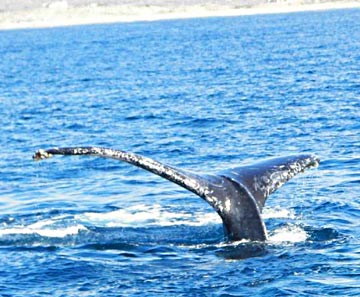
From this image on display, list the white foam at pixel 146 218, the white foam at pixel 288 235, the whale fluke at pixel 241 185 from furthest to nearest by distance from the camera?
the white foam at pixel 146 218 → the white foam at pixel 288 235 → the whale fluke at pixel 241 185

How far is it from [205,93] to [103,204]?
24.3 m

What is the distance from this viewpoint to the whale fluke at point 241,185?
14977 mm

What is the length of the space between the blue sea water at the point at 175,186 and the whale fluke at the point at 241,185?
1.32 ft

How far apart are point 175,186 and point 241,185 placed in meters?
7.46

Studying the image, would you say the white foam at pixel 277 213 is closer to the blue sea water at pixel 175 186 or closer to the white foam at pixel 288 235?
the blue sea water at pixel 175 186

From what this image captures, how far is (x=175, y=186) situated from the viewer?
22.8 meters

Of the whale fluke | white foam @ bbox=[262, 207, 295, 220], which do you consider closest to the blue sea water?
white foam @ bbox=[262, 207, 295, 220]

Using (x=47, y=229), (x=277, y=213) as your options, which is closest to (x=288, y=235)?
(x=277, y=213)

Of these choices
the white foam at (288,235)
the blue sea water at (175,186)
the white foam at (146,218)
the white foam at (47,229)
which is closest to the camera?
the blue sea water at (175,186)

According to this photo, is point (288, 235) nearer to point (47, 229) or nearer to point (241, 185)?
point (241, 185)

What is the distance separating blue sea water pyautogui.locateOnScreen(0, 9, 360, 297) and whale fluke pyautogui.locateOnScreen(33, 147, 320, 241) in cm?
40

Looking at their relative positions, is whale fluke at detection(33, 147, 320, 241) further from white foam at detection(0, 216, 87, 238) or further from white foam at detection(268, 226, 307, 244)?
white foam at detection(0, 216, 87, 238)

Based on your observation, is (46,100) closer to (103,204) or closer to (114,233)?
(103,204)

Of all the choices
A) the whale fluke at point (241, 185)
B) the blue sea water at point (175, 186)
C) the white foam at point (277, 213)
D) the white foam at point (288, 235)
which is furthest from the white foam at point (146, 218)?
the whale fluke at point (241, 185)
